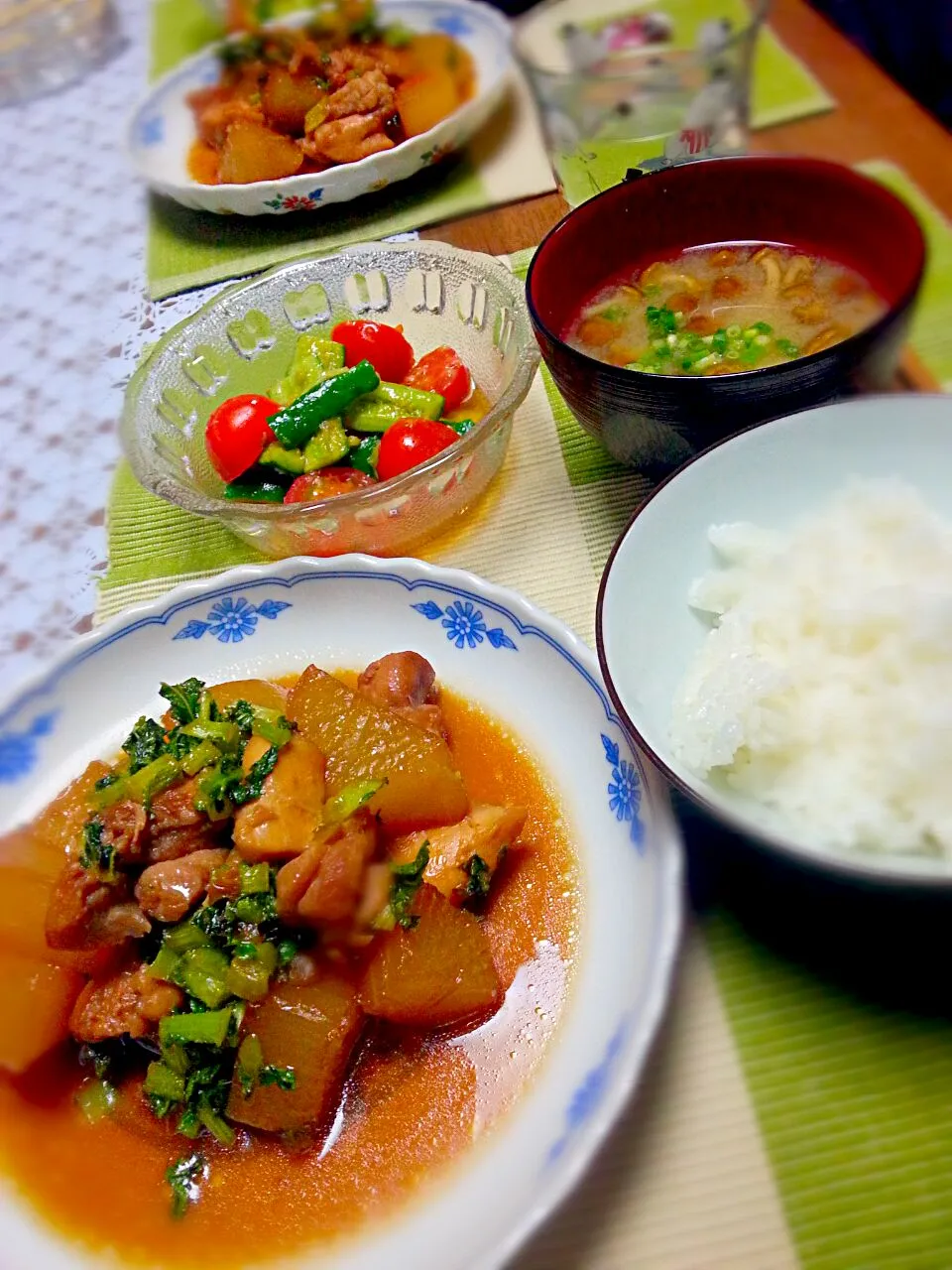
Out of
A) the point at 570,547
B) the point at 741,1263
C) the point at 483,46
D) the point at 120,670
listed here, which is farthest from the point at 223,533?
the point at 483,46

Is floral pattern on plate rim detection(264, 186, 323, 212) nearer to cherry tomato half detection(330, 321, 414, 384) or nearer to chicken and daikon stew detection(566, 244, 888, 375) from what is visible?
cherry tomato half detection(330, 321, 414, 384)

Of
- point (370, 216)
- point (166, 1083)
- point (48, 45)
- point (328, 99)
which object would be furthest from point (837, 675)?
point (48, 45)

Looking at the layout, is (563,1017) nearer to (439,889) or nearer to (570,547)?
(439,889)

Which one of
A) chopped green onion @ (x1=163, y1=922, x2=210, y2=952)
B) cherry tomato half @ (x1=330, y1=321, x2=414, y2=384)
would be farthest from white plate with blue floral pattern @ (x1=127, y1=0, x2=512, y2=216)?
chopped green onion @ (x1=163, y1=922, x2=210, y2=952)

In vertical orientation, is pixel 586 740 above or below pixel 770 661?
below

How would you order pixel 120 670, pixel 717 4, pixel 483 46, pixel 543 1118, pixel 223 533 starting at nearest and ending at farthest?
pixel 543 1118
pixel 120 670
pixel 223 533
pixel 717 4
pixel 483 46

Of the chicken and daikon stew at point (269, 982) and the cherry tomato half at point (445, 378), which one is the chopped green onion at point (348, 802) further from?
the cherry tomato half at point (445, 378)

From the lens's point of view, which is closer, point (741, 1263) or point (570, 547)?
point (741, 1263)
